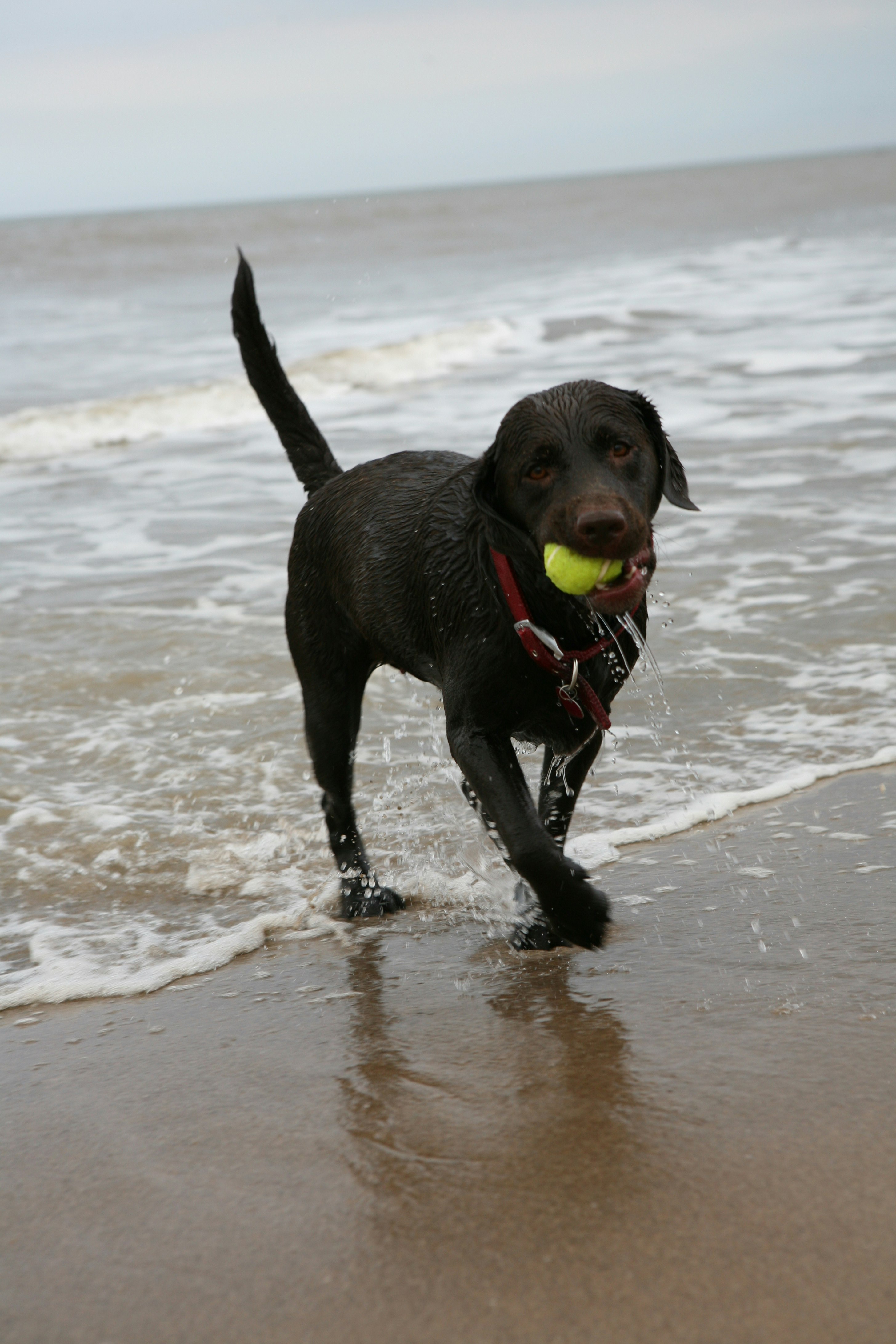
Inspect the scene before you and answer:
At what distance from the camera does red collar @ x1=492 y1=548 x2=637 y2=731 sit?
10.6ft

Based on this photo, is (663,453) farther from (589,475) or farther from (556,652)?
(556,652)

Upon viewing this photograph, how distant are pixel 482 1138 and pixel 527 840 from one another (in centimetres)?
82

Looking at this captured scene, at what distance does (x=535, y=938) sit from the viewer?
139 inches

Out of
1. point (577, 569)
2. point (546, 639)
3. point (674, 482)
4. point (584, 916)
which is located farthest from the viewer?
point (674, 482)

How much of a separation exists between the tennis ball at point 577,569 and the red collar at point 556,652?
0.68ft

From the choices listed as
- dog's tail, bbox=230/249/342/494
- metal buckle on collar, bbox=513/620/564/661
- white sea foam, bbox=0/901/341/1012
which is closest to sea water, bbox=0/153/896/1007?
white sea foam, bbox=0/901/341/1012

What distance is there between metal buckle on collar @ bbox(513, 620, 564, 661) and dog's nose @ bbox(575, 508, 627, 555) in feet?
1.18

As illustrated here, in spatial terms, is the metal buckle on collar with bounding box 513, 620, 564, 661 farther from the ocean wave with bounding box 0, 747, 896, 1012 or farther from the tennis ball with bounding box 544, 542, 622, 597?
the ocean wave with bounding box 0, 747, 896, 1012

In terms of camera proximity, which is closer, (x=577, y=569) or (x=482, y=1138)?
(x=482, y=1138)

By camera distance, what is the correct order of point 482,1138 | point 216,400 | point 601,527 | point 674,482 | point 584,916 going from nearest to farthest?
point 482,1138 < point 601,527 < point 584,916 < point 674,482 < point 216,400

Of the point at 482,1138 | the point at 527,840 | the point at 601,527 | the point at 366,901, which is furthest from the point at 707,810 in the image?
the point at 482,1138

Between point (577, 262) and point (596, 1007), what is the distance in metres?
30.8

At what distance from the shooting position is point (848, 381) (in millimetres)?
12422

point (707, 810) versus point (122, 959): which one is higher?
point (707, 810)
